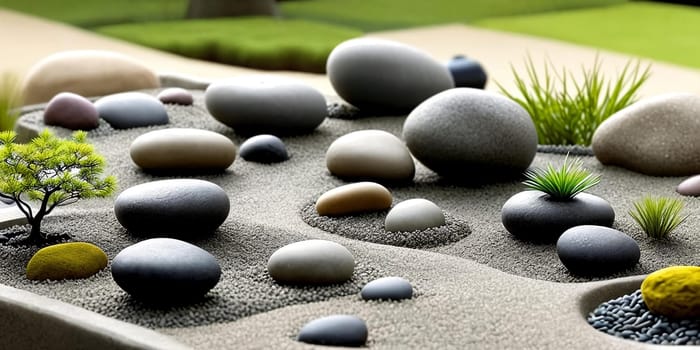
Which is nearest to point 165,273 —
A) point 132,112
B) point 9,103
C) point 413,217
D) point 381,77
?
point 413,217

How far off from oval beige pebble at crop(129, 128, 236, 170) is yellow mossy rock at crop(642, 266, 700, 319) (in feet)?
7.20

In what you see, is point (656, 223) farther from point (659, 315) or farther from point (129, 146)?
point (129, 146)

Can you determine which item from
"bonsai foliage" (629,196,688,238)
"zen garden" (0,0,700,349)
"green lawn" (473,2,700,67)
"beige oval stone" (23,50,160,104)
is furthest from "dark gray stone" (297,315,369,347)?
"green lawn" (473,2,700,67)

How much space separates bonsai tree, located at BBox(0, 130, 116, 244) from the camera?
Answer: 12.8 feet

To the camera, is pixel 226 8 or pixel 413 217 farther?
pixel 226 8

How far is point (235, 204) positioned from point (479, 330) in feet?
5.63

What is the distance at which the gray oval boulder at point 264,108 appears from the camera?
18.8 feet

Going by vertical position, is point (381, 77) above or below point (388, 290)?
below

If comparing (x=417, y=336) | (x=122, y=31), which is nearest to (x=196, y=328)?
(x=417, y=336)

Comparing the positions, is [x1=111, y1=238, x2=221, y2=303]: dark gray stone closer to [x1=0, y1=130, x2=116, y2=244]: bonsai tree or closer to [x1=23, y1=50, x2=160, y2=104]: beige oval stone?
[x1=0, y1=130, x2=116, y2=244]: bonsai tree

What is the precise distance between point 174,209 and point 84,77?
3.20 m

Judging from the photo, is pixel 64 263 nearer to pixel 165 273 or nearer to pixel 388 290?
pixel 165 273

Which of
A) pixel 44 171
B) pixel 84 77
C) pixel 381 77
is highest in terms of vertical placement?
pixel 44 171

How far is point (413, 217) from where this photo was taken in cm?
429
